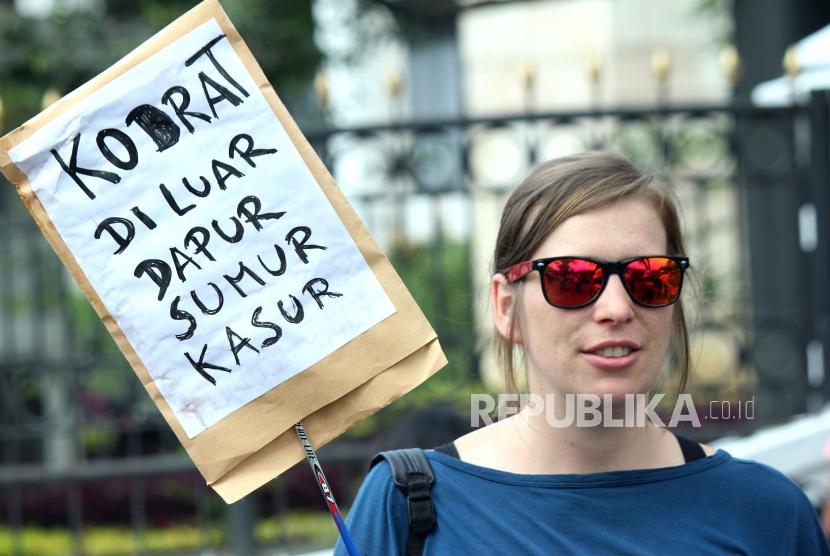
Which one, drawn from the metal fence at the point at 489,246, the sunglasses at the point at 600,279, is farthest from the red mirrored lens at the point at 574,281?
the metal fence at the point at 489,246

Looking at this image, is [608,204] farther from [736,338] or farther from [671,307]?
[736,338]

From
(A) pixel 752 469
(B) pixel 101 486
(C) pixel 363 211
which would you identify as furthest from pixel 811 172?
(B) pixel 101 486

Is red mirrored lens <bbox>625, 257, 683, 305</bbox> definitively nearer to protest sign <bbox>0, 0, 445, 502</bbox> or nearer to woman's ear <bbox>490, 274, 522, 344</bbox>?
woman's ear <bbox>490, 274, 522, 344</bbox>

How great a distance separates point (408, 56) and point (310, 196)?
677 cm

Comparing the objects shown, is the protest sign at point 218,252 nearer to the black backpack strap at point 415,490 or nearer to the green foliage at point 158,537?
the black backpack strap at point 415,490

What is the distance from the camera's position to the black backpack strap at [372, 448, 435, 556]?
5.57 ft

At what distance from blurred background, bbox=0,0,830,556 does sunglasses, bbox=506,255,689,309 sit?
1.46 metres

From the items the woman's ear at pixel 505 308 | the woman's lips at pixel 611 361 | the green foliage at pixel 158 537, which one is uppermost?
the woman's ear at pixel 505 308

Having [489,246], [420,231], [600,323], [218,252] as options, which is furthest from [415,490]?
[420,231]

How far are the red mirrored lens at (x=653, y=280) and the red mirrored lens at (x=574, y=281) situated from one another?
0.05 meters

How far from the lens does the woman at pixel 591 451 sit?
1.70 m

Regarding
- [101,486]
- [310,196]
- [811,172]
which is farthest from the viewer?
[101,486]

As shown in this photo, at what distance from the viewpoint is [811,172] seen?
5121 mm

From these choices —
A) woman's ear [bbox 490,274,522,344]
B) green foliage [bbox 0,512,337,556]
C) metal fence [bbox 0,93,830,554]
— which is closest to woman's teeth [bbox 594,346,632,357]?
woman's ear [bbox 490,274,522,344]
